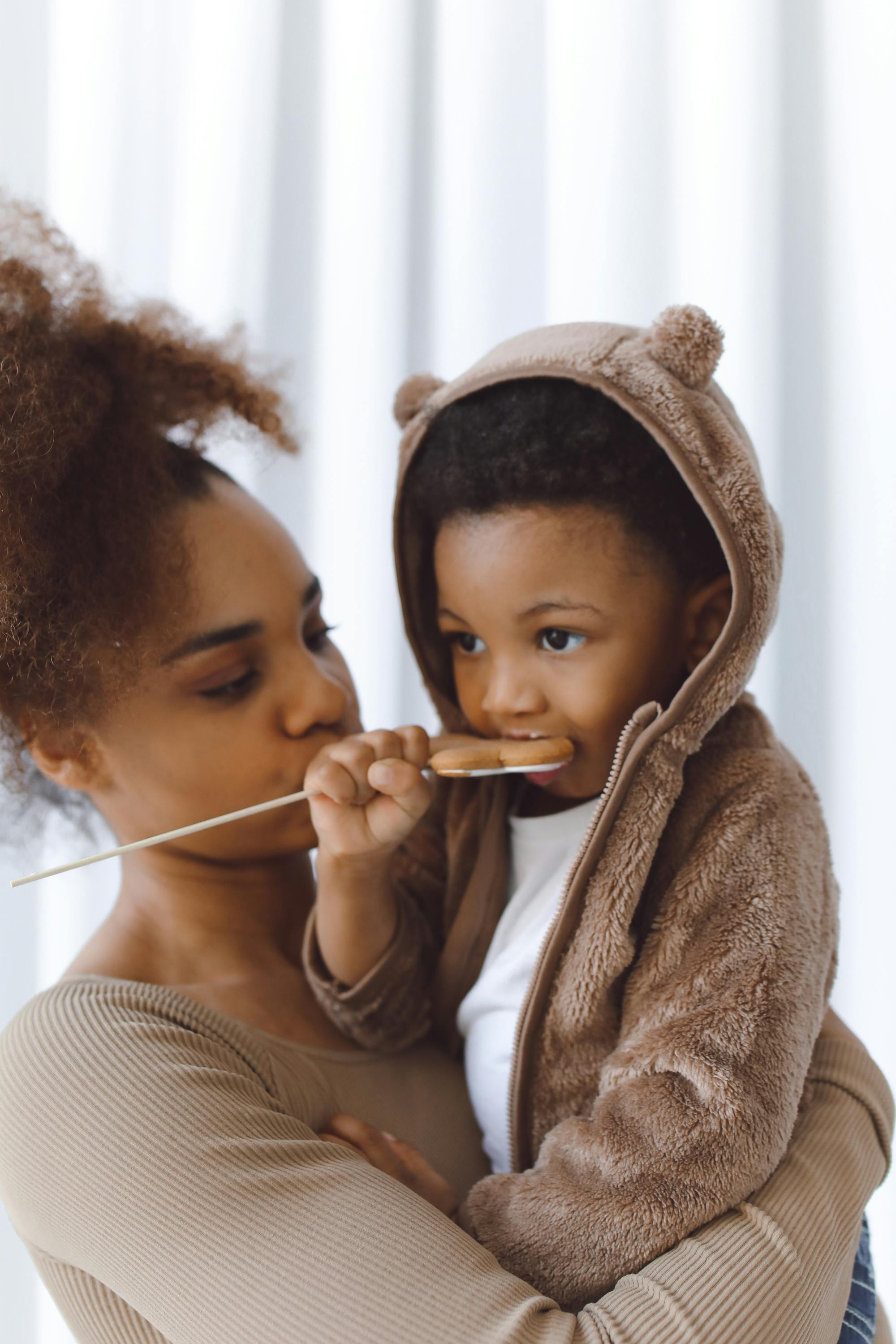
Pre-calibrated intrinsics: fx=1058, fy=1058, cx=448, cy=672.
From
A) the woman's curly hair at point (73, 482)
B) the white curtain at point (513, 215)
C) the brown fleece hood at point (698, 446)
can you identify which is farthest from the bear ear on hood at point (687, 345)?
the white curtain at point (513, 215)

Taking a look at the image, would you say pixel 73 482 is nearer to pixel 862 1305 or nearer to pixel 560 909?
pixel 560 909

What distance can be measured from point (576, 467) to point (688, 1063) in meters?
0.50

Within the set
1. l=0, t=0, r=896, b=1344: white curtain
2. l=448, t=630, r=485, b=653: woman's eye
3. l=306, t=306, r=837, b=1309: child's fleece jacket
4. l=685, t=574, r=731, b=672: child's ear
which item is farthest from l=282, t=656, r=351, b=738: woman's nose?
l=0, t=0, r=896, b=1344: white curtain

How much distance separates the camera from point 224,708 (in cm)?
100

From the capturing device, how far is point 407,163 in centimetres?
153

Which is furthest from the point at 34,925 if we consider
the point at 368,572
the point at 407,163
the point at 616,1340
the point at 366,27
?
the point at 366,27

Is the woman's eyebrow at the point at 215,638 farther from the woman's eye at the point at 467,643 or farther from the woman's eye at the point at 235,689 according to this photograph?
the woman's eye at the point at 467,643

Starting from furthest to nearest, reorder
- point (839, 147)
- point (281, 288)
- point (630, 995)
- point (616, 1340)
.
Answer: point (281, 288)
point (839, 147)
point (630, 995)
point (616, 1340)

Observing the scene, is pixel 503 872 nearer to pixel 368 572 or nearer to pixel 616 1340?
pixel 616 1340

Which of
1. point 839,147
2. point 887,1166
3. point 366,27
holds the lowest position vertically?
point 887,1166

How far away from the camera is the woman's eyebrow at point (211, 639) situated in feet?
3.19

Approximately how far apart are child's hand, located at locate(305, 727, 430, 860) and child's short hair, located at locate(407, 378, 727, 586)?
228 mm

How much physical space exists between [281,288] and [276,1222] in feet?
4.17

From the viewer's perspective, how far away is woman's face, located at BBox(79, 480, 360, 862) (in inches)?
38.6
